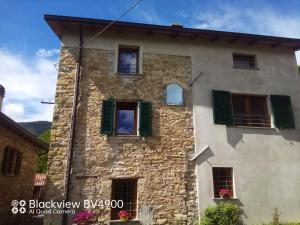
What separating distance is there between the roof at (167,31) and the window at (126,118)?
3.16 metres

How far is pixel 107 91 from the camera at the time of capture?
32.1 feet

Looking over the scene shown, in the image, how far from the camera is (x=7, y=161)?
10.3 metres

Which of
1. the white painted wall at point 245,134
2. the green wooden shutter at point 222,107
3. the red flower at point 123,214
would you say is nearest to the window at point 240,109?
the green wooden shutter at point 222,107

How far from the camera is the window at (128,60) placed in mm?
10394

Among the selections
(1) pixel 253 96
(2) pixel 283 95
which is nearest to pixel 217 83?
(1) pixel 253 96

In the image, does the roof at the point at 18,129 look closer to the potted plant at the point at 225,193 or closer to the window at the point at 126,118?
the window at the point at 126,118

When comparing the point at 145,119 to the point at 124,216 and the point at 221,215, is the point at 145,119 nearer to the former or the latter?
the point at 124,216

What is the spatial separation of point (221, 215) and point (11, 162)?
29.1 feet

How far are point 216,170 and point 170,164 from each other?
186cm

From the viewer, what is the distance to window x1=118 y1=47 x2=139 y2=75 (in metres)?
10.4

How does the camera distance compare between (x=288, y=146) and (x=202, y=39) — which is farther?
(x=202, y=39)

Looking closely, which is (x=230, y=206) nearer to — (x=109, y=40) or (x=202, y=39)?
(x=202, y=39)

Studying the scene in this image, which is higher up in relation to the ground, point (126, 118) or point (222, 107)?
point (222, 107)

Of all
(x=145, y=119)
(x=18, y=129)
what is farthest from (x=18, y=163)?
(x=145, y=119)
